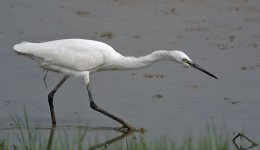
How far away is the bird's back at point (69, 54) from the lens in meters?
9.55

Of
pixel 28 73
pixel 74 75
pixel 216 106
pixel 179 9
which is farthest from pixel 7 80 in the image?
pixel 179 9

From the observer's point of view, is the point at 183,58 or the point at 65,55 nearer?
the point at 183,58

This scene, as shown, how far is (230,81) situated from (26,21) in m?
3.98

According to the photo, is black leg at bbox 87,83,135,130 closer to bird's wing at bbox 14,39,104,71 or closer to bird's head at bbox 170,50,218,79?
bird's wing at bbox 14,39,104,71

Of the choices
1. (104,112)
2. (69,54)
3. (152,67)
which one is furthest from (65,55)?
(152,67)

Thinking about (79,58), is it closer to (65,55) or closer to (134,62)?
(65,55)

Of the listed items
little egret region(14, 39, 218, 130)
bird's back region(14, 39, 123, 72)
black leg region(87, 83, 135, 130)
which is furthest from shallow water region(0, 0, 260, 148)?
bird's back region(14, 39, 123, 72)

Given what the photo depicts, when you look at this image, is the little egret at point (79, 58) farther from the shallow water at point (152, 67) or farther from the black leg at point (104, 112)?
the shallow water at point (152, 67)

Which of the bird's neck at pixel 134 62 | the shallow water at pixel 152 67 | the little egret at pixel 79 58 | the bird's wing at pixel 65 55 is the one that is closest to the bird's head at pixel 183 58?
the little egret at pixel 79 58

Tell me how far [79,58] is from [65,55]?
15 centimetres

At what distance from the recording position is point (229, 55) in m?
12.4

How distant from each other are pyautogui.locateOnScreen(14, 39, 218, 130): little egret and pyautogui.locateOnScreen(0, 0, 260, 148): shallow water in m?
0.50

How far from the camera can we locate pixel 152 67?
11.8 metres

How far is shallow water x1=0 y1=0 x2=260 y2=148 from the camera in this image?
9.92 metres
